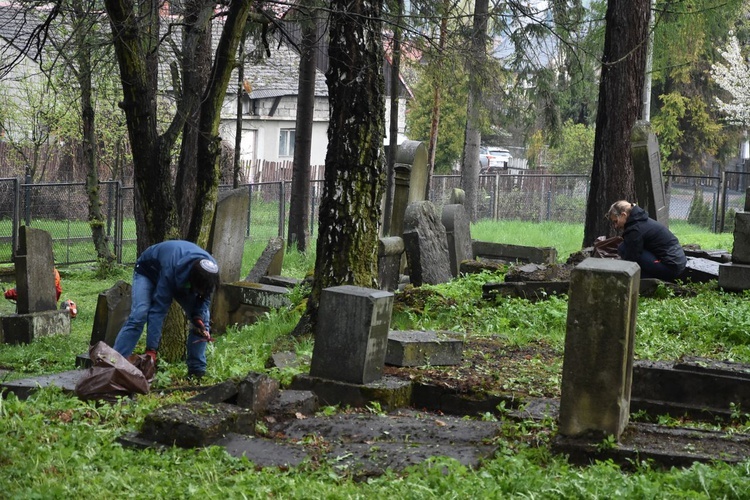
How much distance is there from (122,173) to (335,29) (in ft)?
73.7

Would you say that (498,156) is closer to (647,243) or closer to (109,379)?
(647,243)

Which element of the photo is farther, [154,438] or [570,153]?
[570,153]

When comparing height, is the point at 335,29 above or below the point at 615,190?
above

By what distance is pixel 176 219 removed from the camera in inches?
415

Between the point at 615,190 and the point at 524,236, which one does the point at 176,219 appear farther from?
the point at 524,236

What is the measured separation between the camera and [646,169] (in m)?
14.5

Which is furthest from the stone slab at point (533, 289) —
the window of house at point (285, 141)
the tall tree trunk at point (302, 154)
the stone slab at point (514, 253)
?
the window of house at point (285, 141)

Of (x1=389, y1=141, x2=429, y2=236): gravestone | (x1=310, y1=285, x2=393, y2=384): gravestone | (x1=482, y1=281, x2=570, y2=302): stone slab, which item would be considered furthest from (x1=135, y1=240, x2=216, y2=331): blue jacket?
(x1=389, y1=141, x2=429, y2=236): gravestone

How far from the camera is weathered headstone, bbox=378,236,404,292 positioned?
13516mm

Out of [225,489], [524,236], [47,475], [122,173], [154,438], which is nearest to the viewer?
[225,489]

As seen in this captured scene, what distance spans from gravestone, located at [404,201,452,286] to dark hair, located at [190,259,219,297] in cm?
522

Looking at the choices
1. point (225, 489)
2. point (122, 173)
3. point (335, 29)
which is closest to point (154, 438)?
point (225, 489)

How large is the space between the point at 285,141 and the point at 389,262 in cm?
3064

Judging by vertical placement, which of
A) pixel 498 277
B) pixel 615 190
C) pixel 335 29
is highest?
pixel 335 29
